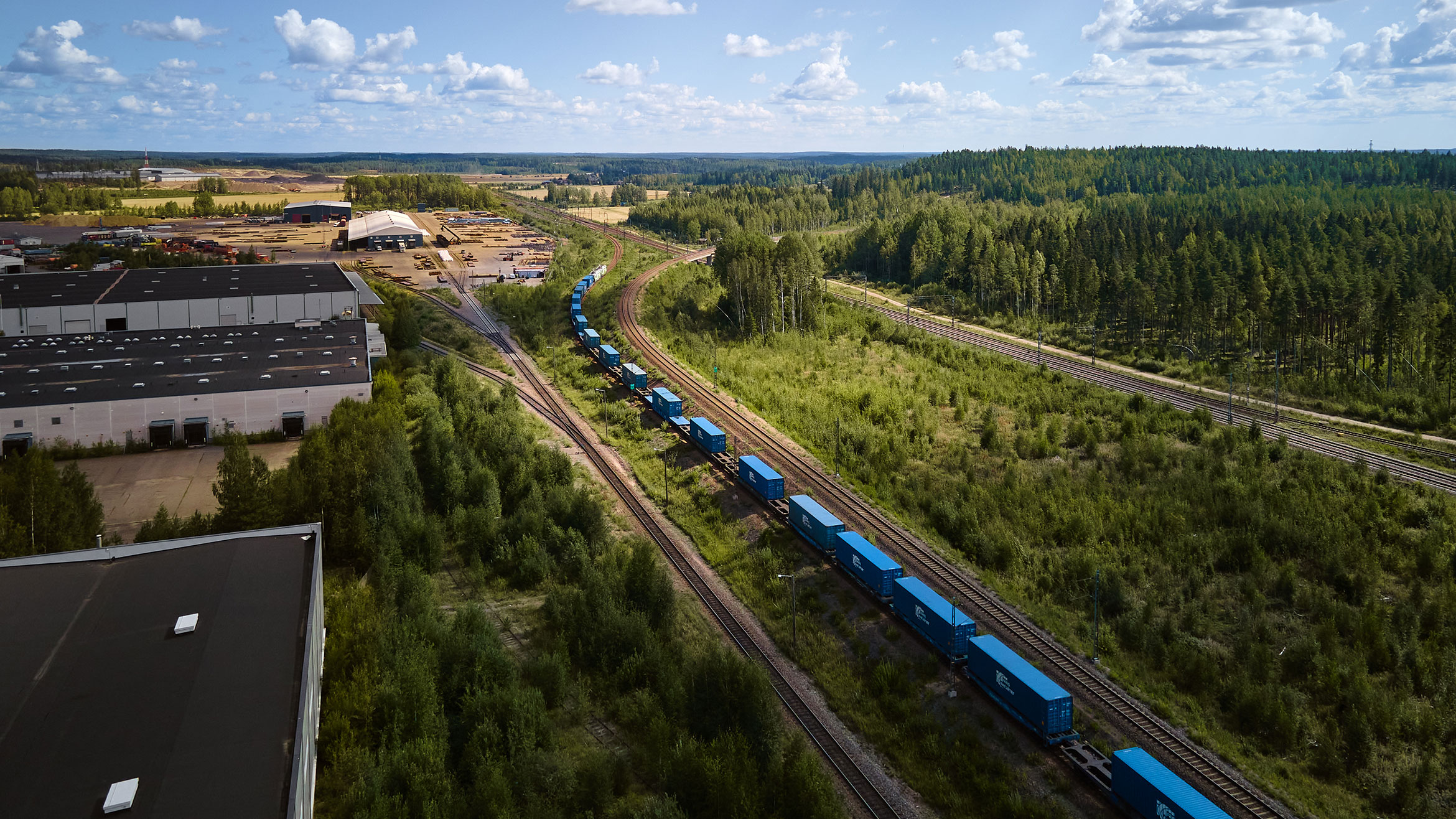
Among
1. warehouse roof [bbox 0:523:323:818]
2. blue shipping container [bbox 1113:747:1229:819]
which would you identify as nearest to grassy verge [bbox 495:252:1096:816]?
blue shipping container [bbox 1113:747:1229:819]

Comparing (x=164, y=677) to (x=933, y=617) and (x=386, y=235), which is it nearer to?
(x=933, y=617)

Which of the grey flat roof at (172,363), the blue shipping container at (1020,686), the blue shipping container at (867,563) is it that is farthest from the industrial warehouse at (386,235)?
the blue shipping container at (1020,686)

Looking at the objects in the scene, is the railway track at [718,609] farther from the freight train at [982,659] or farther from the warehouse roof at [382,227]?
the warehouse roof at [382,227]

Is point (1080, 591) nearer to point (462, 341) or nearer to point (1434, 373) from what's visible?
point (1434, 373)

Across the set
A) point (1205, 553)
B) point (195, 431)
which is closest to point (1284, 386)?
point (1205, 553)

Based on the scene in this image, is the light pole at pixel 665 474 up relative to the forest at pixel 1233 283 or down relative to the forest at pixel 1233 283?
down

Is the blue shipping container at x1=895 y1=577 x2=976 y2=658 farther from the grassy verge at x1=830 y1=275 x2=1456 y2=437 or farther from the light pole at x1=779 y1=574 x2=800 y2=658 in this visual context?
the grassy verge at x1=830 y1=275 x2=1456 y2=437
